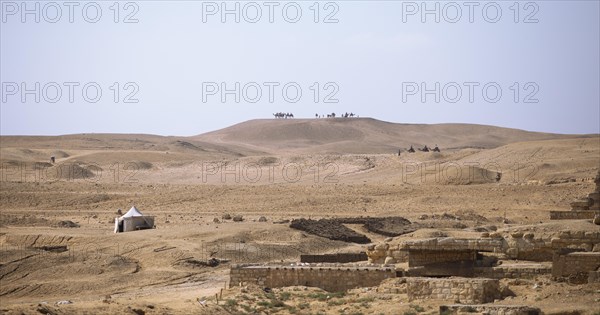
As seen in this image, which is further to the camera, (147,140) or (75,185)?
(147,140)

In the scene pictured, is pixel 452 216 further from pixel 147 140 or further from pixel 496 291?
pixel 147 140

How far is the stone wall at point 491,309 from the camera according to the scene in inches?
592

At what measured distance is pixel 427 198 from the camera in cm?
4616

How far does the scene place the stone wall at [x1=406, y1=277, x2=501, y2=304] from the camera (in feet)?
53.7

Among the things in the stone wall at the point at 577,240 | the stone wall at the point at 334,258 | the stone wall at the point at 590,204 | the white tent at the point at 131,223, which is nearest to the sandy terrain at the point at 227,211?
the white tent at the point at 131,223

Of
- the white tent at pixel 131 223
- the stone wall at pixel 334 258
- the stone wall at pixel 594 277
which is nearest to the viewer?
the stone wall at pixel 594 277

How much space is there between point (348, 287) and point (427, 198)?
28.1m

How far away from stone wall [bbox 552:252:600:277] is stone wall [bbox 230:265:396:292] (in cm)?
262

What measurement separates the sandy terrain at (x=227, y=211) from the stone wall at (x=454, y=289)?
0.28 metres

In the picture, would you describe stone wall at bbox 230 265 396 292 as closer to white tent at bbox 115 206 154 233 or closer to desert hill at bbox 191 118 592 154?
white tent at bbox 115 206 154 233

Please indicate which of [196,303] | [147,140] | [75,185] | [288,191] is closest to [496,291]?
[196,303]

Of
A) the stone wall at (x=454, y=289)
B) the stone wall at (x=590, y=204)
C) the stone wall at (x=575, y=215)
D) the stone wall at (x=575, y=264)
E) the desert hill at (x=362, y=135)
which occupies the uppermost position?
the desert hill at (x=362, y=135)

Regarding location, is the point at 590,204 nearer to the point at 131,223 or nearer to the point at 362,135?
the point at 131,223

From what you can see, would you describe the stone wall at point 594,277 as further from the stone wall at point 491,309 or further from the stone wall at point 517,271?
the stone wall at point 491,309
